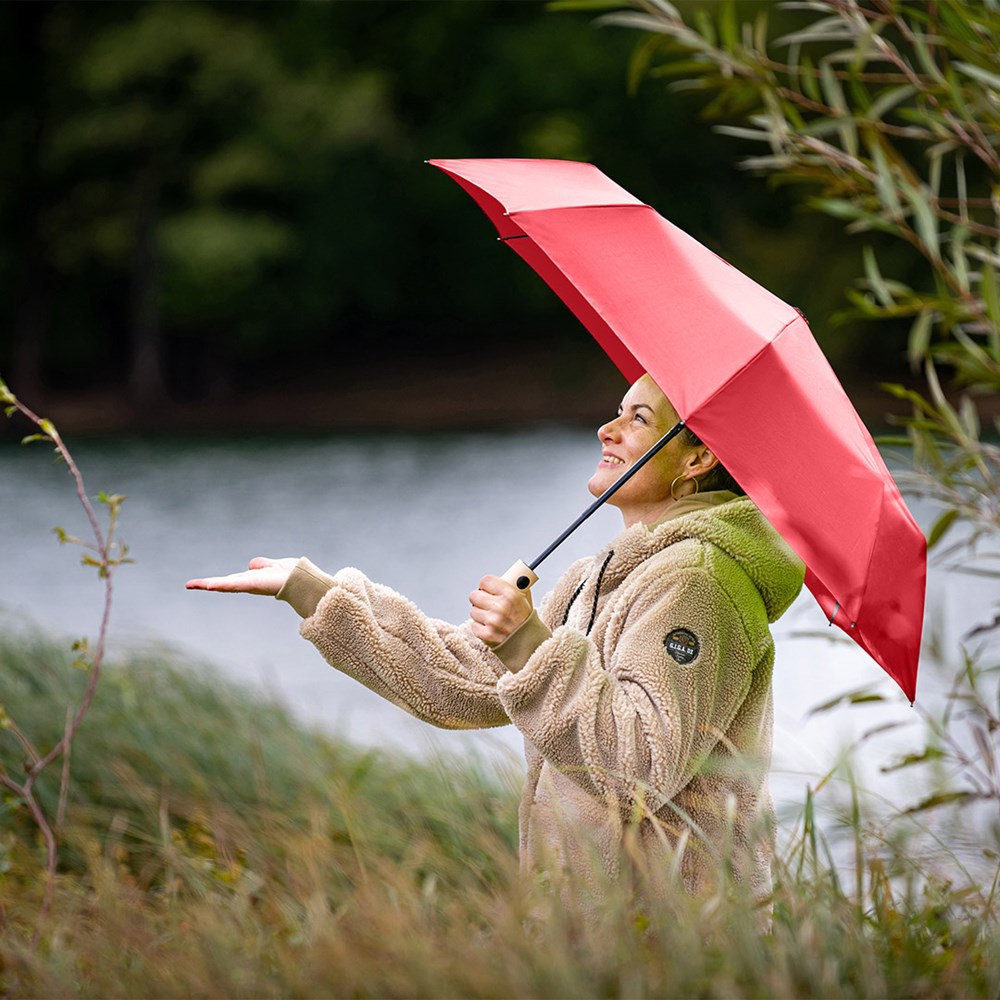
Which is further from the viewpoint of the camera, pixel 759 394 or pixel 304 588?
pixel 304 588

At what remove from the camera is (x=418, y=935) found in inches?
77.7

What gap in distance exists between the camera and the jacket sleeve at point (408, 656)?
2621mm

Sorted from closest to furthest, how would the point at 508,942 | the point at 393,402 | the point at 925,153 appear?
the point at 508,942 → the point at 925,153 → the point at 393,402

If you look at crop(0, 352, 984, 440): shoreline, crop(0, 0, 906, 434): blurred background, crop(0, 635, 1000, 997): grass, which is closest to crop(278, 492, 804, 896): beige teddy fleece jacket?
crop(0, 635, 1000, 997): grass

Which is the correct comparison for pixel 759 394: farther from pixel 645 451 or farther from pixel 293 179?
pixel 293 179

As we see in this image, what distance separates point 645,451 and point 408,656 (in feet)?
1.87

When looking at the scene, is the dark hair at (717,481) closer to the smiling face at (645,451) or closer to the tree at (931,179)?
the smiling face at (645,451)

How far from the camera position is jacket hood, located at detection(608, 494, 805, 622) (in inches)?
94.3

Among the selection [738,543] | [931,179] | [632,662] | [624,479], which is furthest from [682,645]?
[931,179]

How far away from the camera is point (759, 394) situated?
7.75 feet

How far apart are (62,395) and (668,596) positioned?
26.9m

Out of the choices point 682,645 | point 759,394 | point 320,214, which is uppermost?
point 759,394

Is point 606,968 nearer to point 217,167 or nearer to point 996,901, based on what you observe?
point 996,901

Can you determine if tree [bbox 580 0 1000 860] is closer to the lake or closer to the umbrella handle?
the lake
